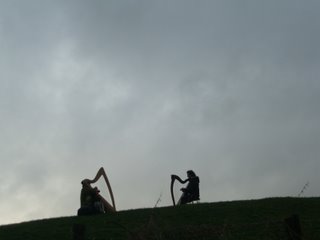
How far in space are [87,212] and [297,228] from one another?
47.5 ft

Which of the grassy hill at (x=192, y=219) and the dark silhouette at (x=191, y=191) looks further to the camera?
the dark silhouette at (x=191, y=191)

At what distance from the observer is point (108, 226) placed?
19.6 metres

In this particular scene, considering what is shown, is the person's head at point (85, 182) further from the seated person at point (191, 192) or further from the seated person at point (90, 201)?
the seated person at point (191, 192)

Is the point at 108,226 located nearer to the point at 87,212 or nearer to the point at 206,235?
the point at 87,212

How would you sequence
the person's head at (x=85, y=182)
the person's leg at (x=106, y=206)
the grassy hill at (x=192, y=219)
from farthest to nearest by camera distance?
1. the person's head at (x=85, y=182)
2. the person's leg at (x=106, y=206)
3. the grassy hill at (x=192, y=219)

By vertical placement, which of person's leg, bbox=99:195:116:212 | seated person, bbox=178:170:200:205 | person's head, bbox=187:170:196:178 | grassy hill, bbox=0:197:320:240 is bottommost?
grassy hill, bbox=0:197:320:240

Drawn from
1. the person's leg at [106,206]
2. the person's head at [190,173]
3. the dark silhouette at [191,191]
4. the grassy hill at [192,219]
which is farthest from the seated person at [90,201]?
the person's head at [190,173]

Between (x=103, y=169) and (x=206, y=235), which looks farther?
(x=103, y=169)

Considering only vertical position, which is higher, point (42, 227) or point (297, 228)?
point (42, 227)

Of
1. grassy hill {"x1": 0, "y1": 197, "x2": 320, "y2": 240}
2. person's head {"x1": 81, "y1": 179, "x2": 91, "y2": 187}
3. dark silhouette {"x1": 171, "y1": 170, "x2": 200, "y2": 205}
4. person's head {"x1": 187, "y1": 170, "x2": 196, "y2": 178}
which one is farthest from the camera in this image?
person's head {"x1": 187, "y1": 170, "x2": 196, "y2": 178}

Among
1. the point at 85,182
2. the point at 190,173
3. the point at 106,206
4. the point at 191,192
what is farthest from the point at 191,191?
the point at 85,182

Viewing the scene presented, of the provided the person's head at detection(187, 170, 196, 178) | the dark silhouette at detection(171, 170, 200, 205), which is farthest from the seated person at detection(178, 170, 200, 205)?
the person's head at detection(187, 170, 196, 178)

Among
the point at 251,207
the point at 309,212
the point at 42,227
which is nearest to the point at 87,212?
the point at 42,227

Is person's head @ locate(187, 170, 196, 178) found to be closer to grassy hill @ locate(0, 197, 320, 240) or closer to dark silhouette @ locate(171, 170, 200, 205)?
dark silhouette @ locate(171, 170, 200, 205)
